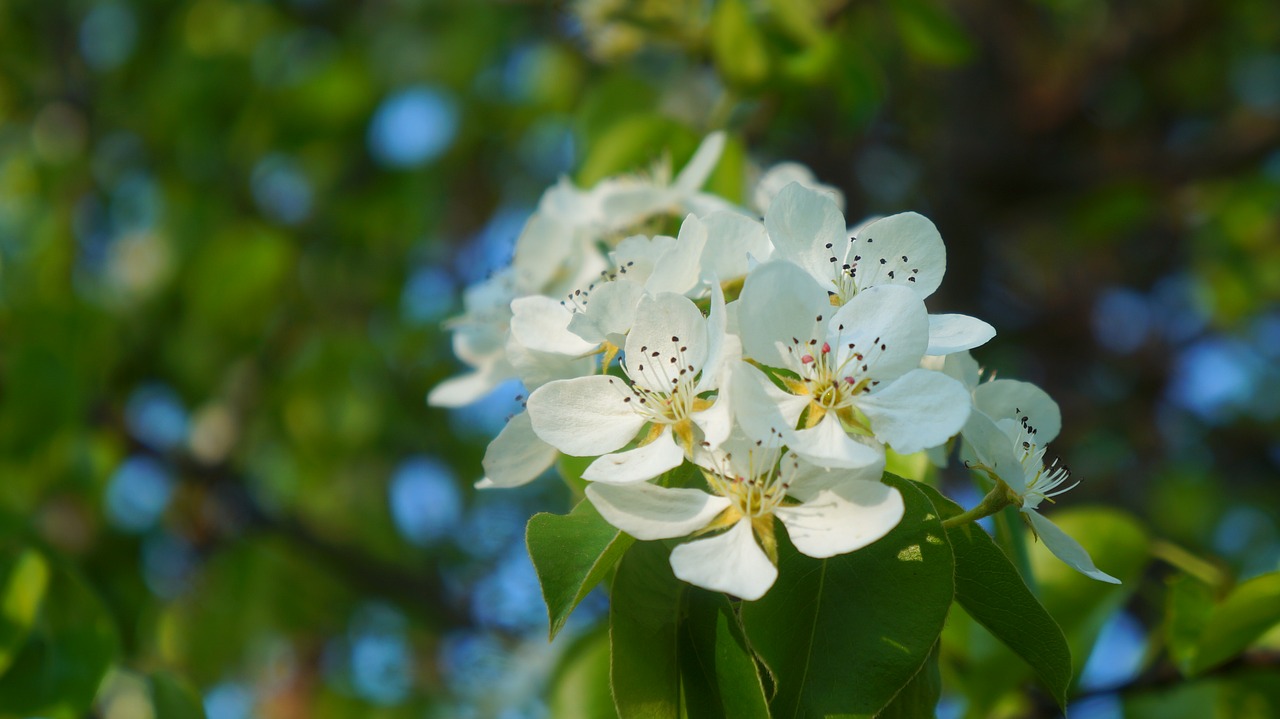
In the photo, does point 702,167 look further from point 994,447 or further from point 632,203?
point 994,447

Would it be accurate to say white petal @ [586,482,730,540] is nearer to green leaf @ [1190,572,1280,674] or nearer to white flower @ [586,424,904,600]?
white flower @ [586,424,904,600]

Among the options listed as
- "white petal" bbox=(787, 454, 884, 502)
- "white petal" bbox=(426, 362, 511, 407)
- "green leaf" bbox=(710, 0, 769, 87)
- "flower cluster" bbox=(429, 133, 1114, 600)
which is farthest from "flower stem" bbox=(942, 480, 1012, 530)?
"green leaf" bbox=(710, 0, 769, 87)

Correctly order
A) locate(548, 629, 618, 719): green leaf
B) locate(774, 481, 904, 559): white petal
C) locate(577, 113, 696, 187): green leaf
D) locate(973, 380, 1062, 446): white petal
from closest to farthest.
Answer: locate(774, 481, 904, 559): white petal < locate(973, 380, 1062, 446): white petal < locate(548, 629, 618, 719): green leaf < locate(577, 113, 696, 187): green leaf

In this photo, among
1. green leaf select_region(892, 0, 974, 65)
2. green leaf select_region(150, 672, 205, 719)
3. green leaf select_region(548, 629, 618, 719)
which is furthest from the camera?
green leaf select_region(892, 0, 974, 65)

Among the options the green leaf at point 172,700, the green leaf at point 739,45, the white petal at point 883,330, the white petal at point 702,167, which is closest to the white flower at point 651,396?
the white petal at point 883,330

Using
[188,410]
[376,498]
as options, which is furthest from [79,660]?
[376,498]

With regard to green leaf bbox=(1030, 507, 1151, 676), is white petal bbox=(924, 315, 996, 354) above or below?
above

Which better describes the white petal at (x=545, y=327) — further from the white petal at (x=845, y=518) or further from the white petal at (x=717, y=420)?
the white petal at (x=845, y=518)

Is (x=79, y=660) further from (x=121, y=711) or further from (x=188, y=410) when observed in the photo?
(x=188, y=410)
